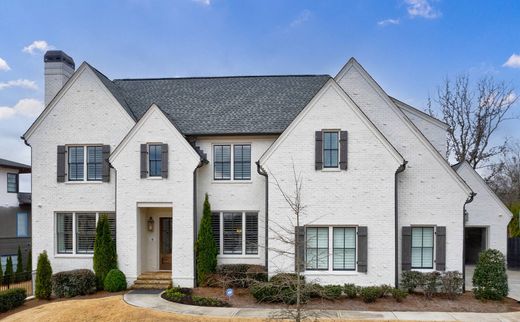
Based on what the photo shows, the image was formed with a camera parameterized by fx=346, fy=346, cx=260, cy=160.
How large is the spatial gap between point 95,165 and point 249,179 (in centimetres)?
710

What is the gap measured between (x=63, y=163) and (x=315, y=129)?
11.4m

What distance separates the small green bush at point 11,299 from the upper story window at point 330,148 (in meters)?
13.0

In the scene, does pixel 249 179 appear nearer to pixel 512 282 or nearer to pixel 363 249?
pixel 363 249

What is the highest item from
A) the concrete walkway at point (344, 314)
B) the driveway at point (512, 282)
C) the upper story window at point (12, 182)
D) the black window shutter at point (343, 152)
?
the black window shutter at point (343, 152)

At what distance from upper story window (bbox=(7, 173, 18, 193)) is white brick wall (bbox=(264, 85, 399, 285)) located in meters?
18.9

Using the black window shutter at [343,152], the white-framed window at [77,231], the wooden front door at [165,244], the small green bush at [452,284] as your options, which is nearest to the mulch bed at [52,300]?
the white-framed window at [77,231]

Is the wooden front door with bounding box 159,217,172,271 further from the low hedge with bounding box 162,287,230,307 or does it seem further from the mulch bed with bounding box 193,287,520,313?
the mulch bed with bounding box 193,287,520,313

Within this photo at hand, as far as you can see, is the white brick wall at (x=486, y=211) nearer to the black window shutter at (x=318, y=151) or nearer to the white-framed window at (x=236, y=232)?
the black window shutter at (x=318, y=151)

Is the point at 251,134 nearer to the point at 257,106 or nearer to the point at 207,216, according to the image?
the point at 257,106

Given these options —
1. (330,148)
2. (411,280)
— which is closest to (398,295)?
(411,280)

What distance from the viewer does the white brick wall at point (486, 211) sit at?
61.2ft

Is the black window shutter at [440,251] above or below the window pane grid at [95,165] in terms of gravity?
below

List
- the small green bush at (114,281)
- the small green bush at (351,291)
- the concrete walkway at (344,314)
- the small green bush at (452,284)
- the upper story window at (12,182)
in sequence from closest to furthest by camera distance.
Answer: the concrete walkway at (344,314) < the small green bush at (351,291) < the small green bush at (452,284) < the small green bush at (114,281) < the upper story window at (12,182)

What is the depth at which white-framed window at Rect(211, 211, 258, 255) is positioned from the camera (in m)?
15.6
